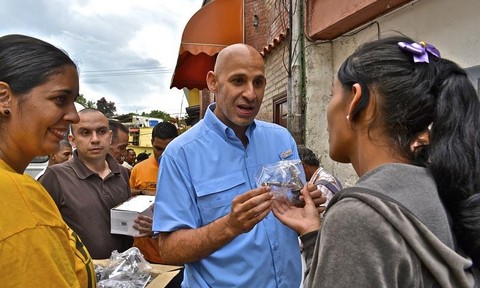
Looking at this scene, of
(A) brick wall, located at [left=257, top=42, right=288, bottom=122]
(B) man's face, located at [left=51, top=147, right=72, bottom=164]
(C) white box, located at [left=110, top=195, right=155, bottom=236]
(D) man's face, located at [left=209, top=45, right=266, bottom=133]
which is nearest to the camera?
(D) man's face, located at [left=209, top=45, right=266, bottom=133]

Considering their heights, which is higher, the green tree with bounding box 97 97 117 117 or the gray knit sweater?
the green tree with bounding box 97 97 117 117

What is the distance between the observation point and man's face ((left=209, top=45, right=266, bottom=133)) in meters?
1.85

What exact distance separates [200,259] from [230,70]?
965mm

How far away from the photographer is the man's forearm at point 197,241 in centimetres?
147

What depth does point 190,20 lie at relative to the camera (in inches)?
241

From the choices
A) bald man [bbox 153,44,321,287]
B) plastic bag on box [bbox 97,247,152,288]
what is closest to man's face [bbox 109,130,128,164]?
plastic bag on box [bbox 97,247,152,288]

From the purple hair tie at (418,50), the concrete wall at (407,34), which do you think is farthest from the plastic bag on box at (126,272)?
the concrete wall at (407,34)

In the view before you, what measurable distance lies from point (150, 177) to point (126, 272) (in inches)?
73.9

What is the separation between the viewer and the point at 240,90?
1852 millimetres

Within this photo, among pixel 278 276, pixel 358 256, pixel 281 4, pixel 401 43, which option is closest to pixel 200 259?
pixel 278 276

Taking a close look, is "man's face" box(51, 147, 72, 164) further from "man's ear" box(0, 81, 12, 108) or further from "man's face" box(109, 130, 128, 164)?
"man's ear" box(0, 81, 12, 108)

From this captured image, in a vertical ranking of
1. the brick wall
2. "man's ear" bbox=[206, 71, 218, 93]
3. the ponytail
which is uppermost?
the brick wall

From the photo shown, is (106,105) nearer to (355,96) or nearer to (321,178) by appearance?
(321,178)

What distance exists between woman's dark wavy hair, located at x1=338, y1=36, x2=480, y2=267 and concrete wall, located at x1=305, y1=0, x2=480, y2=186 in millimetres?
1164
